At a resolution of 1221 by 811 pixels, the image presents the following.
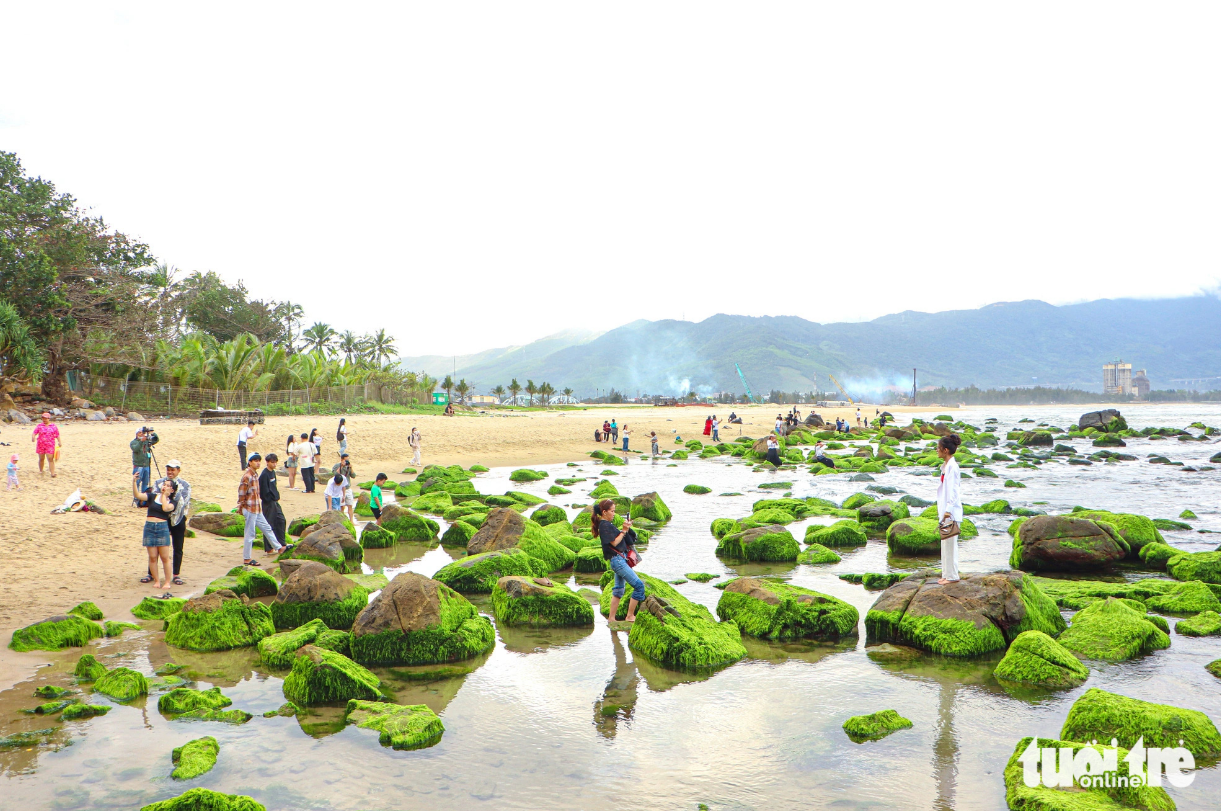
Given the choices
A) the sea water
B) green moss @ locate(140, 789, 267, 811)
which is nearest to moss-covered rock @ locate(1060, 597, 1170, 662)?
Result: the sea water

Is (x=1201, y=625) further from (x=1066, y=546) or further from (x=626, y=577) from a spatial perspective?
(x=626, y=577)

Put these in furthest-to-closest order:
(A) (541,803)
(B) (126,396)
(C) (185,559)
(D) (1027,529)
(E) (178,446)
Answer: (B) (126,396)
(E) (178,446)
(D) (1027,529)
(C) (185,559)
(A) (541,803)

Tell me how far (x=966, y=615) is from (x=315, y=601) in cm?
989

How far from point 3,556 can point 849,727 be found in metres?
15.0

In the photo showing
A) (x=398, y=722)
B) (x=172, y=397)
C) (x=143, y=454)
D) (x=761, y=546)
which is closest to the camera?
(x=398, y=722)

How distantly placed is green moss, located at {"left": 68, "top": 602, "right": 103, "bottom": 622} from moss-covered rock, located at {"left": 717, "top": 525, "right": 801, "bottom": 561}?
12.4m

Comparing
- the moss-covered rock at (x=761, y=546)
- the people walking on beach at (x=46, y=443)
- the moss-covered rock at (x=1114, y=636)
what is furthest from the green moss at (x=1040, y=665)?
the people walking on beach at (x=46, y=443)

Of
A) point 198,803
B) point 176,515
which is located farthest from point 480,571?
→ point 198,803

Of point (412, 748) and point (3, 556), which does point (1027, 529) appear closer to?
point (412, 748)

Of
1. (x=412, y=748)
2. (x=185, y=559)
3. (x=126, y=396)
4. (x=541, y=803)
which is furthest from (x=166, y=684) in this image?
(x=126, y=396)

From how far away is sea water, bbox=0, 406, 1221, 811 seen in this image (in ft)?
20.9

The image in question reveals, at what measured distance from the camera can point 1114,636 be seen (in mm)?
10219

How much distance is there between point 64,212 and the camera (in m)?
45.3

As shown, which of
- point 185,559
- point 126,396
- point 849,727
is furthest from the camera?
point 126,396
